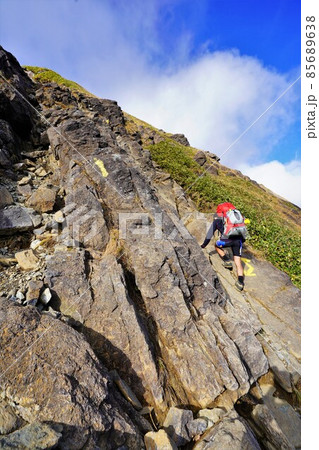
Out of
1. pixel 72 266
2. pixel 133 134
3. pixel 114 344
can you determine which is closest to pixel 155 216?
pixel 72 266

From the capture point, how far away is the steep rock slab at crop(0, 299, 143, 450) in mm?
3008

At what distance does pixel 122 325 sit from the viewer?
5.36m

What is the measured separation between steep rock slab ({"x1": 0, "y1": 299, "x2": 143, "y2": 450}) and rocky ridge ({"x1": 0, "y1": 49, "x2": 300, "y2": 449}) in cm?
2

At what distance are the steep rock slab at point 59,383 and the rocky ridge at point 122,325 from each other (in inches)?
0.7

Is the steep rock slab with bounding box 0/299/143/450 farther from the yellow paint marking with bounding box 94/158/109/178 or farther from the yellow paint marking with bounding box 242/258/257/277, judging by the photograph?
the yellow paint marking with bounding box 242/258/257/277

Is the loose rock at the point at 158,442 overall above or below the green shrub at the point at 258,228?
below

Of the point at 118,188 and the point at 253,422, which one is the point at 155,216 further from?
the point at 253,422

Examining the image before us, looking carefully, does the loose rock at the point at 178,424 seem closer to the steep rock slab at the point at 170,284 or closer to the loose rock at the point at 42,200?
the steep rock slab at the point at 170,284

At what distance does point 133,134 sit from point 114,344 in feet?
102

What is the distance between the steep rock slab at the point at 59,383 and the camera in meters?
3.01

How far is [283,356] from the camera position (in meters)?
6.52

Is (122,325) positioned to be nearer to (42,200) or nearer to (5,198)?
(42,200)

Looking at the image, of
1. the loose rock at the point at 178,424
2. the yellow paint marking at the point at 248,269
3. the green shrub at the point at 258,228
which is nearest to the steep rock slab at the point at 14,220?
the loose rock at the point at 178,424
